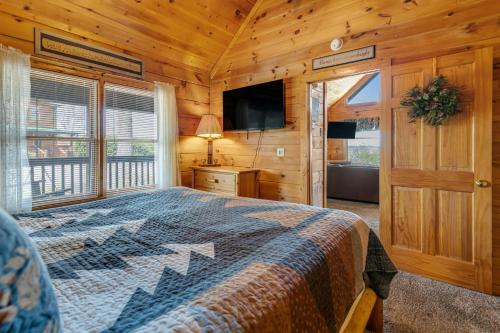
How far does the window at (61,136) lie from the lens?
258cm

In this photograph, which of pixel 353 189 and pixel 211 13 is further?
pixel 353 189

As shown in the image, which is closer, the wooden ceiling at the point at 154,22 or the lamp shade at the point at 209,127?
the wooden ceiling at the point at 154,22

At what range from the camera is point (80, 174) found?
2.90 meters

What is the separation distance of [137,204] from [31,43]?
2030 mm

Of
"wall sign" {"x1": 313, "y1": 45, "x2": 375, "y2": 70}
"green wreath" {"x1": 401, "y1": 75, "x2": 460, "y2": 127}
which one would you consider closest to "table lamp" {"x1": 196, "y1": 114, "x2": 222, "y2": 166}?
"wall sign" {"x1": 313, "y1": 45, "x2": 375, "y2": 70}

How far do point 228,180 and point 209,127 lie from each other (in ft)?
2.83

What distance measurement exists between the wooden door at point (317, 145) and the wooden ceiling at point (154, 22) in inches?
59.7

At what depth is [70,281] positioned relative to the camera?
30.7 inches

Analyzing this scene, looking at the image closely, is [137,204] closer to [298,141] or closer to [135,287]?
[135,287]

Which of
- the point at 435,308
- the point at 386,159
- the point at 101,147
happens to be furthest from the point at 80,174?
the point at 435,308

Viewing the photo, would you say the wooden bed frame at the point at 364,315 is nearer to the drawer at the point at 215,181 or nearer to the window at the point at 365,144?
the drawer at the point at 215,181

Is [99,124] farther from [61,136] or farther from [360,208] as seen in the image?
[360,208]

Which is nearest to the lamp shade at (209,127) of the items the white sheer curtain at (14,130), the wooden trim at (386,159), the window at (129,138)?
the window at (129,138)

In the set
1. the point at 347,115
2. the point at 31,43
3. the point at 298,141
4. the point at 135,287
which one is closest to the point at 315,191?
the point at 298,141
